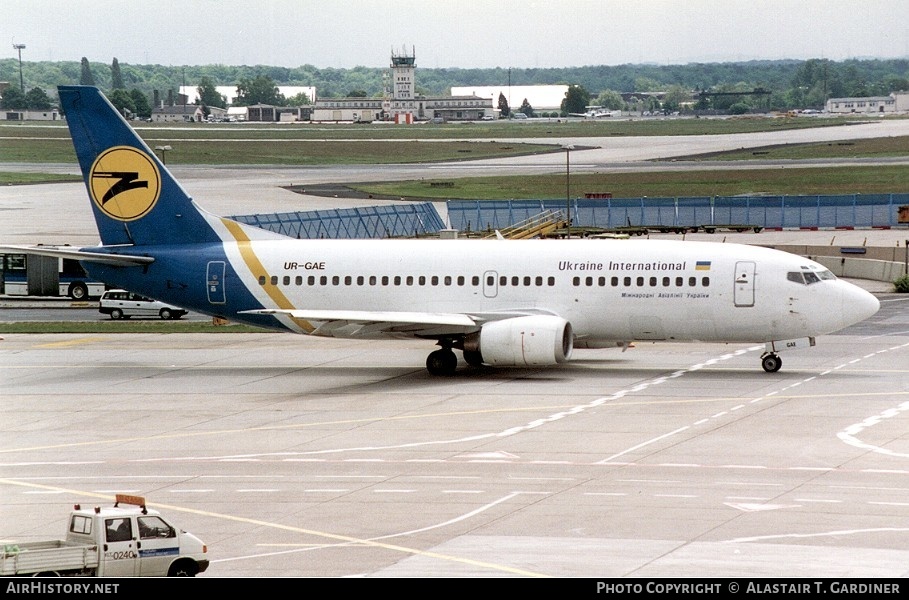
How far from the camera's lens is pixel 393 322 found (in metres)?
47.5

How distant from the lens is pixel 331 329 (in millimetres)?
48750

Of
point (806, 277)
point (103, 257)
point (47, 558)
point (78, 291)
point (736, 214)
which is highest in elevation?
point (103, 257)

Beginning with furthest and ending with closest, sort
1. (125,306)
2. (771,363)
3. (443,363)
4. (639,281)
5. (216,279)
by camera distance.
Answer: (125,306), (216,279), (443,363), (771,363), (639,281)

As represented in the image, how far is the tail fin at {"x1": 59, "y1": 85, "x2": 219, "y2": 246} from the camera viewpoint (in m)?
52.3

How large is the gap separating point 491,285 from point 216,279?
35.2ft

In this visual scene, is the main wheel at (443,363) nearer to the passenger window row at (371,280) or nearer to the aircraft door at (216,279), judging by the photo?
the passenger window row at (371,280)

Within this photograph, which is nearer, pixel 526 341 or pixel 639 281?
pixel 526 341

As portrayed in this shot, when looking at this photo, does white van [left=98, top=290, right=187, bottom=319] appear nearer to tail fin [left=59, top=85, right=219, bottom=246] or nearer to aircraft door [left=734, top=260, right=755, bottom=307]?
tail fin [left=59, top=85, right=219, bottom=246]

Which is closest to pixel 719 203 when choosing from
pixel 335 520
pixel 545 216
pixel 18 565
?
pixel 545 216

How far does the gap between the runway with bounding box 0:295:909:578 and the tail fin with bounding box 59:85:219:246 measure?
540cm

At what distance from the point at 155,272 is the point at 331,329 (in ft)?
26.5

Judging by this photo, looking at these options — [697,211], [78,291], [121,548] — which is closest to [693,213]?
[697,211]

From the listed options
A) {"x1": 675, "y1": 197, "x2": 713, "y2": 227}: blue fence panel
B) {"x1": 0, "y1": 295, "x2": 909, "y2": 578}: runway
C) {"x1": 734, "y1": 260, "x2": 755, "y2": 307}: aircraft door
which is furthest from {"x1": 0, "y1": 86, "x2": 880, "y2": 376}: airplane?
{"x1": 675, "y1": 197, "x2": 713, "y2": 227}: blue fence panel

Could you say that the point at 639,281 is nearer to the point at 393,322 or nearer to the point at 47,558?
the point at 393,322
